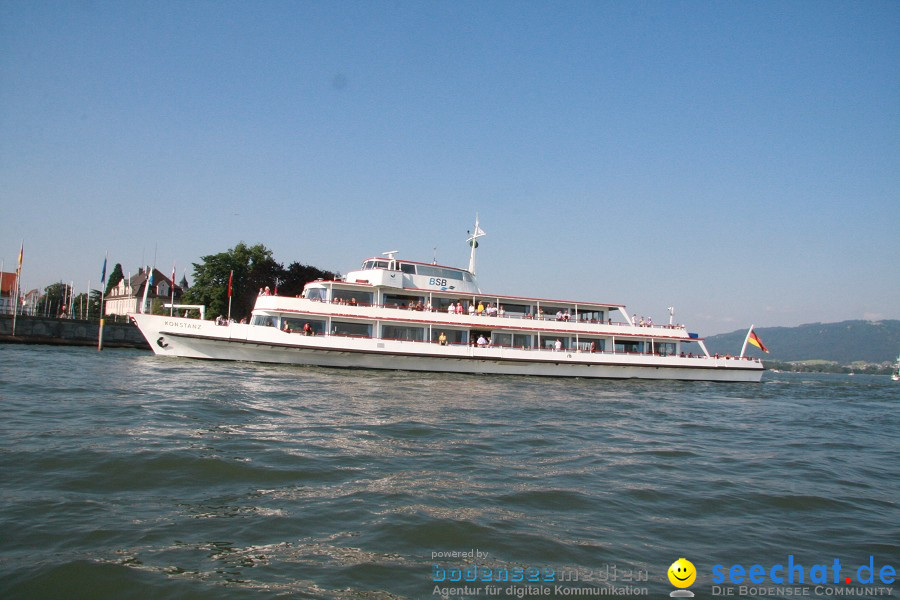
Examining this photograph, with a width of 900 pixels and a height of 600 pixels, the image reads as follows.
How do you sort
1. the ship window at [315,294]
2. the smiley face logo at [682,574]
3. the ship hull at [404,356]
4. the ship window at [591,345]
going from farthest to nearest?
the ship window at [591,345], the ship window at [315,294], the ship hull at [404,356], the smiley face logo at [682,574]

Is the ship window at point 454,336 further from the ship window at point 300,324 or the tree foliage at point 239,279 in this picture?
the tree foliage at point 239,279

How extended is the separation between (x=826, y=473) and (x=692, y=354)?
23.5m

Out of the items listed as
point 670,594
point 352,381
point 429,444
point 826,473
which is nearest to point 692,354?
point 352,381

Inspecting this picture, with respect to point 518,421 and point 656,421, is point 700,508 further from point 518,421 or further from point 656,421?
point 656,421

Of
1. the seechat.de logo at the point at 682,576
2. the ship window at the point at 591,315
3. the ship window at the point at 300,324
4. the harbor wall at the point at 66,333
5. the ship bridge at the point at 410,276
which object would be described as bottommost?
the seechat.de logo at the point at 682,576

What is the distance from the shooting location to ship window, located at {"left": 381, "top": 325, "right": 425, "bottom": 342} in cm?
2784

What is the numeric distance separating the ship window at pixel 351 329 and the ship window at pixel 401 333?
79cm

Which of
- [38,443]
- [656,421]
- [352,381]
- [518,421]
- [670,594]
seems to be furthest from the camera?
[352,381]

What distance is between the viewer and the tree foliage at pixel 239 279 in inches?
2030

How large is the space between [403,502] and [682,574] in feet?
9.74

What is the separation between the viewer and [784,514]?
23.3 ft

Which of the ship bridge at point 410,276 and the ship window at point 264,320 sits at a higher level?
the ship bridge at point 410,276

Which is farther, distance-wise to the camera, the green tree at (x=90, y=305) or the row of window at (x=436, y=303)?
the green tree at (x=90, y=305)

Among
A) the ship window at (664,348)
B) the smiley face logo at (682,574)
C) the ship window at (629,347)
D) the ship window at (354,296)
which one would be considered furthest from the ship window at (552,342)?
the smiley face logo at (682,574)
